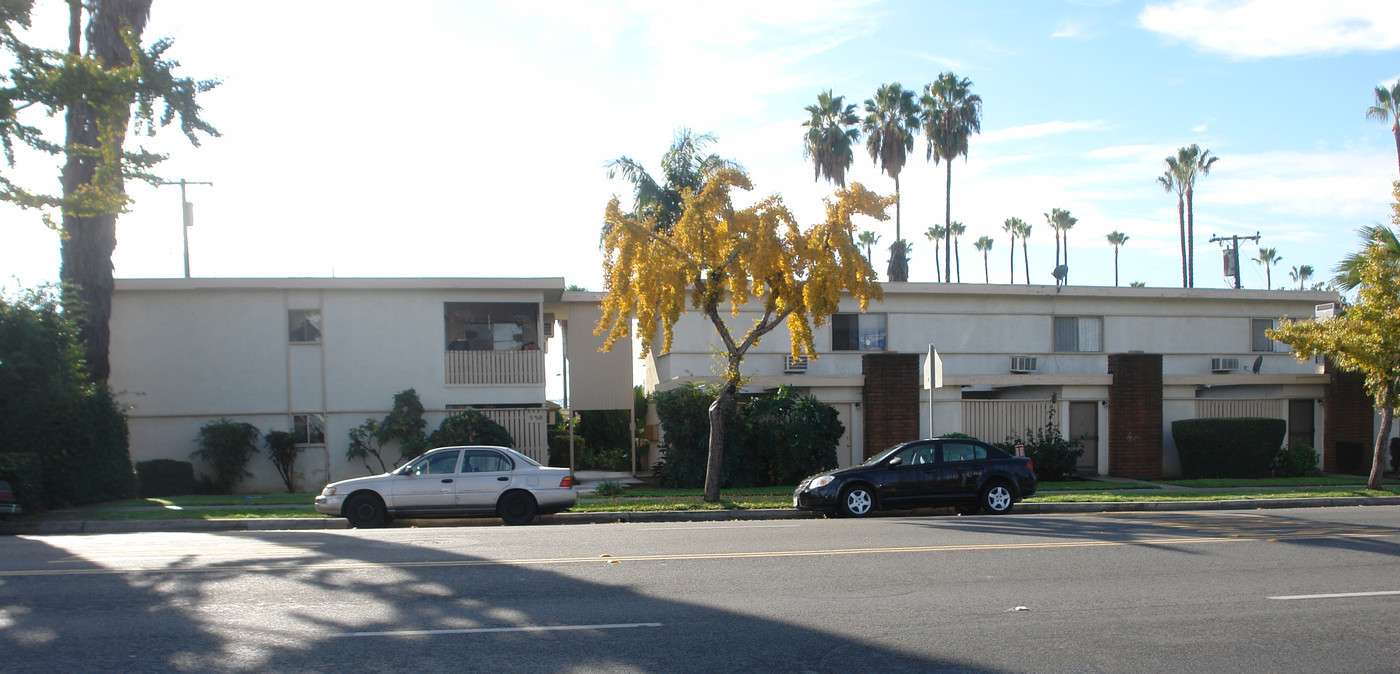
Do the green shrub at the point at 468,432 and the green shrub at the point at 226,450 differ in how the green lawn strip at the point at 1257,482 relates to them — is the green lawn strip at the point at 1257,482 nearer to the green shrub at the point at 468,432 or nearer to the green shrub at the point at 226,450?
the green shrub at the point at 468,432

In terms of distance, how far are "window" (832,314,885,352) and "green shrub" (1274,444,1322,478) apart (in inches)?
407

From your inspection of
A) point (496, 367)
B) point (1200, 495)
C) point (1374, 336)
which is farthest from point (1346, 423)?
point (496, 367)

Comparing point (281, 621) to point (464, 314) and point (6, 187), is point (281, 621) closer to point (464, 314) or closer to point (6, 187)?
point (6, 187)

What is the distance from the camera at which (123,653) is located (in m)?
6.35

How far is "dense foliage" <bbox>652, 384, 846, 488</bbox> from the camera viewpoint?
21.3m

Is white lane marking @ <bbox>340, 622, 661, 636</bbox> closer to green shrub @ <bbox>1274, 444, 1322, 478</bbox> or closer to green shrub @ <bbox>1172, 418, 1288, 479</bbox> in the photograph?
green shrub @ <bbox>1172, 418, 1288, 479</bbox>

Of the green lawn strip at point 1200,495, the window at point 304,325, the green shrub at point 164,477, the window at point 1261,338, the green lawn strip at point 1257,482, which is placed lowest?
the green lawn strip at point 1257,482

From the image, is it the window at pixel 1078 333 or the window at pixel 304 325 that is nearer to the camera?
the window at pixel 304 325

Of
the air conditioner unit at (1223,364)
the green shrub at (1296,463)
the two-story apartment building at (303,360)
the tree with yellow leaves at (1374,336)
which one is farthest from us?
the air conditioner unit at (1223,364)

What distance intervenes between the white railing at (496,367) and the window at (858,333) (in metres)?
7.56

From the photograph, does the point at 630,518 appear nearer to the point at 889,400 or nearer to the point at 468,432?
the point at 468,432

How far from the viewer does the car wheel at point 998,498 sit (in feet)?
52.6

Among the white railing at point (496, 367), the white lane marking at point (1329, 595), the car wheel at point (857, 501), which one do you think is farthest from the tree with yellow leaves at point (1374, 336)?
the white railing at point (496, 367)

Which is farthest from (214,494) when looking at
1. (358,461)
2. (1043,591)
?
(1043,591)
